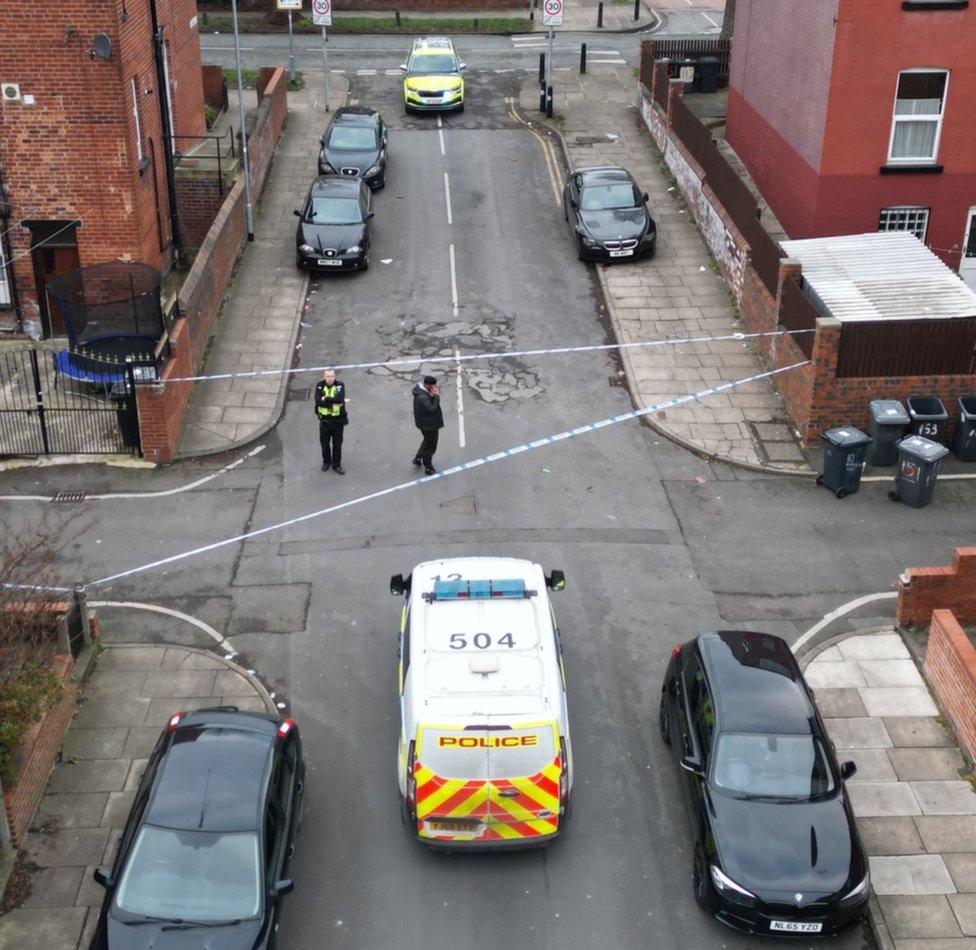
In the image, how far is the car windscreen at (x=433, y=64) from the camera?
36562 millimetres

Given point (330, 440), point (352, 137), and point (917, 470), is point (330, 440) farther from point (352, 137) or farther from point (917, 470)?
point (352, 137)

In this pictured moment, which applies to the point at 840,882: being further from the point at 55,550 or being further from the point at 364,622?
the point at 55,550

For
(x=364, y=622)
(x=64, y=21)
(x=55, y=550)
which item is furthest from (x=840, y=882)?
(x=64, y=21)

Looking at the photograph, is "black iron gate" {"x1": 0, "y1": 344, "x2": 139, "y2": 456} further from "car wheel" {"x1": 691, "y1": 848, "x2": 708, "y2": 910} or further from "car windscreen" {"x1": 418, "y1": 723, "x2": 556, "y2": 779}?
"car wheel" {"x1": 691, "y1": 848, "x2": 708, "y2": 910}

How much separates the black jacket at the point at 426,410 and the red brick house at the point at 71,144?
8480 millimetres

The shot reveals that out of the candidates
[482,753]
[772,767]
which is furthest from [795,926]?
[482,753]

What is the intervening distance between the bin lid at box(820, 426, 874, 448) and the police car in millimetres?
7502

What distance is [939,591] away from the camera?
611 inches

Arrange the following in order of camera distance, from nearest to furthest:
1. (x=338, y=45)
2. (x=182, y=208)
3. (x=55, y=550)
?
(x=55, y=550), (x=182, y=208), (x=338, y=45)

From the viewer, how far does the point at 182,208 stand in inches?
1077

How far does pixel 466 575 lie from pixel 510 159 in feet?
70.0

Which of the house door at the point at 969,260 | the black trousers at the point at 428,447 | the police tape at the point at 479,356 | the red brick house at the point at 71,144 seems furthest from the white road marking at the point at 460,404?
the house door at the point at 969,260

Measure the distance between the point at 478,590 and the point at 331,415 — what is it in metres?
6.09

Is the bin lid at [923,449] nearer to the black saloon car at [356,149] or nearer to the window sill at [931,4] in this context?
the window sill at [931,4]
